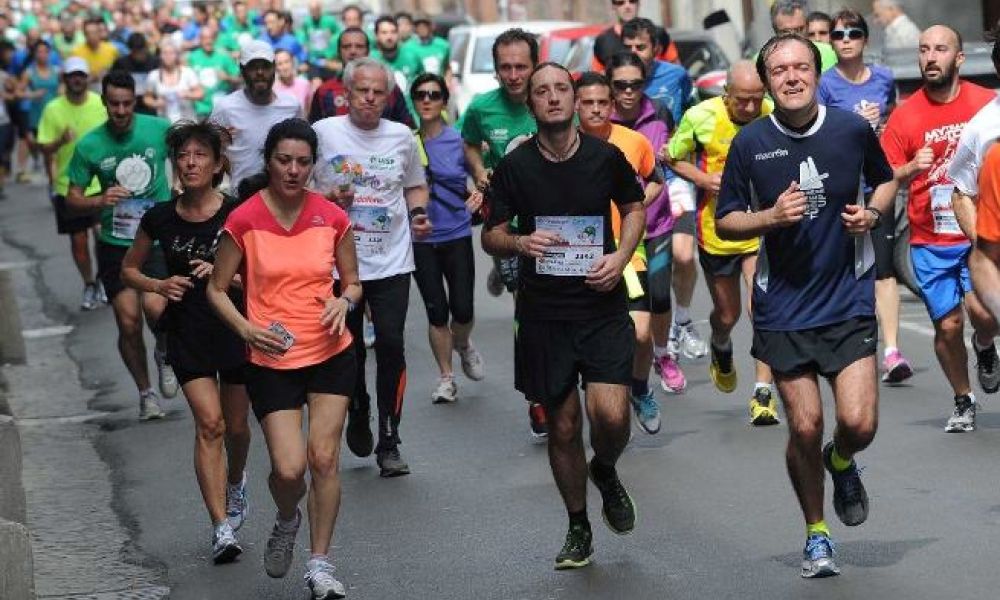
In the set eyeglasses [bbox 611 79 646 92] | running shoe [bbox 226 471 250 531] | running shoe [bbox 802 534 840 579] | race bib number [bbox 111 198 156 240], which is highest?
eyeglasses [bbox 611 79 646 92]

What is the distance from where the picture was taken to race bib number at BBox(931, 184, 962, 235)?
36.6 feet

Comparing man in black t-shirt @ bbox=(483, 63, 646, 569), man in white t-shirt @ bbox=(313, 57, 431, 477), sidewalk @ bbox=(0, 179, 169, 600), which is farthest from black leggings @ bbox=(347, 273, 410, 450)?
man in black t-shirt @ bbox=(483, 63, 646, 569)

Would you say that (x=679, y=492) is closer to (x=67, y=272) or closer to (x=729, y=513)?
(x=729, y=513)

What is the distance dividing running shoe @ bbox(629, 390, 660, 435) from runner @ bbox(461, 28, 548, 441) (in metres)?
0.52

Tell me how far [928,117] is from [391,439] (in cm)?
278

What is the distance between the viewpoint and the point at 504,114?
12172 mm

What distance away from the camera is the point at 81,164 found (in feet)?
44.0

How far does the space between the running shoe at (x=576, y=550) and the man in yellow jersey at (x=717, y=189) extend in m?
3.01

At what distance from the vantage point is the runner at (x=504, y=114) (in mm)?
11883

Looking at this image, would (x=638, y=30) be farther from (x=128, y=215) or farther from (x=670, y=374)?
(x=128, y=215)

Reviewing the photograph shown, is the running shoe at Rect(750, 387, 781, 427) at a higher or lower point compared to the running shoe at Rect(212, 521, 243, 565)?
lower

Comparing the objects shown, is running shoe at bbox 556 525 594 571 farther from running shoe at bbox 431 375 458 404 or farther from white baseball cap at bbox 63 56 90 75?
white baseball cap at bbox 63 56 90 75

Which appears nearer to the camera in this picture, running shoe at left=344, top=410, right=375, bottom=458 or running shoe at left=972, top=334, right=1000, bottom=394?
running shoe at left=344, top=410, right=375, bottom=458

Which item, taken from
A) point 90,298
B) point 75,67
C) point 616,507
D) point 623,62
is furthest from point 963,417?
point 90,298
